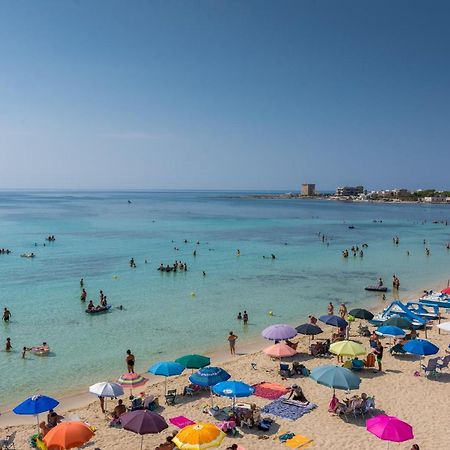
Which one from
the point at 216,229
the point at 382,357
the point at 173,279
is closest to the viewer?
the point at 382,357

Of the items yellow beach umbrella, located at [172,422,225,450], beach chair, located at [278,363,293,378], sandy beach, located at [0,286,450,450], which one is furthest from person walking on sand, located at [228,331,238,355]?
yellow beach umbrella, located at [172,422,225,450]

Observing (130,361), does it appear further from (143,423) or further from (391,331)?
(391,331)

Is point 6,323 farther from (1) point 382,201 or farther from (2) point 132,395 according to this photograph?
(1) point 382,201

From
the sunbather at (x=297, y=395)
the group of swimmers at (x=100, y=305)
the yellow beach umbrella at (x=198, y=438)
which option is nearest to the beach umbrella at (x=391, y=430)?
the yellow beach umbrella at (x=198, y=438)

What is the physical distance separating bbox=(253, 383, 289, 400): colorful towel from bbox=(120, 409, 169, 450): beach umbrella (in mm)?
5010

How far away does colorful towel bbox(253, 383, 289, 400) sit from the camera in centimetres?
1504

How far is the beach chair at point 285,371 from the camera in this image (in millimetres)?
16906

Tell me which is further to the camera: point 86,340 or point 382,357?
point 86,340

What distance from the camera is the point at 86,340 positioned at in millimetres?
22750

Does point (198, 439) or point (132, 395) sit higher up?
point (198, 439)

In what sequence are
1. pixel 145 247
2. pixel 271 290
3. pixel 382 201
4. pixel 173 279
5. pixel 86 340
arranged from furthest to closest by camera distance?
pixel 382 201 → pixel 145 247 → pixel 173 279 → pixel 271 290 → pixel 86 340

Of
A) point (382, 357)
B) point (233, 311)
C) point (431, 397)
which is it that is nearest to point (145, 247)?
point (233, 311)

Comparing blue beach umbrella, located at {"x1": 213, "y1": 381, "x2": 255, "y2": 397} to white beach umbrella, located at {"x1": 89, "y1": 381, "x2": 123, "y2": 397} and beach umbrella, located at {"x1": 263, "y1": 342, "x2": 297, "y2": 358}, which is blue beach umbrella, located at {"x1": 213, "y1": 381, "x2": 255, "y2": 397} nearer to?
white beach umbrella, located at {"x1": 89, "y1": 381, "x2": 123, "y2": 397}

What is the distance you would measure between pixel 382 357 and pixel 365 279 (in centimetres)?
2051
